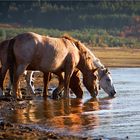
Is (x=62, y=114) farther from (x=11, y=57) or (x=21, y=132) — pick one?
(x=21, y=132)

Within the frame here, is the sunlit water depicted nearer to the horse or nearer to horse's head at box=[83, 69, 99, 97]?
horse's head at box=[83, 69, 99, 97]

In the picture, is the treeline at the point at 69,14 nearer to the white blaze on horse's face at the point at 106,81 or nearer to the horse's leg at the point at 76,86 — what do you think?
the white blaze on horse's face at the point at 106,81

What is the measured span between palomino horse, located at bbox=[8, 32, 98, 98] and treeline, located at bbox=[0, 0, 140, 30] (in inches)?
1985

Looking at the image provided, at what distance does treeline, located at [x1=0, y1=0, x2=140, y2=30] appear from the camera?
69438mm

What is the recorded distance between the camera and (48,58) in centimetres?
1581

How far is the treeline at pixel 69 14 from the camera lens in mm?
69438

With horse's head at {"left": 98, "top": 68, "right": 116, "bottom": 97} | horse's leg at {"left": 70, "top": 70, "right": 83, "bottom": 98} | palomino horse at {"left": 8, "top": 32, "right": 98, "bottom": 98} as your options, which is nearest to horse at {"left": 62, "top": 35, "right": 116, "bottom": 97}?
horse's head at {"left": 98, "top": 68, "right": 116, "bottom": 97}

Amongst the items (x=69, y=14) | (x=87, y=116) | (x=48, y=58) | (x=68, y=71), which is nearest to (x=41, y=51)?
(x=48, y=58)

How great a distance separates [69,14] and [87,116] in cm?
5884

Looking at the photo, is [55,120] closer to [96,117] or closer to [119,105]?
[96,117]

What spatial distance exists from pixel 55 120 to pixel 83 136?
75.2 inches

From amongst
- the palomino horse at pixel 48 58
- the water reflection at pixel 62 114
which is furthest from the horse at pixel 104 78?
the water reflection at pixel 62 114

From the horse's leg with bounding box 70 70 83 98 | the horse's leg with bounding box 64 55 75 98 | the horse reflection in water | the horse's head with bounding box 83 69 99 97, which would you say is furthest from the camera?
the horse's head with bounding box 83 69 99 97

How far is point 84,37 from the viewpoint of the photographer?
57406 millimetres
